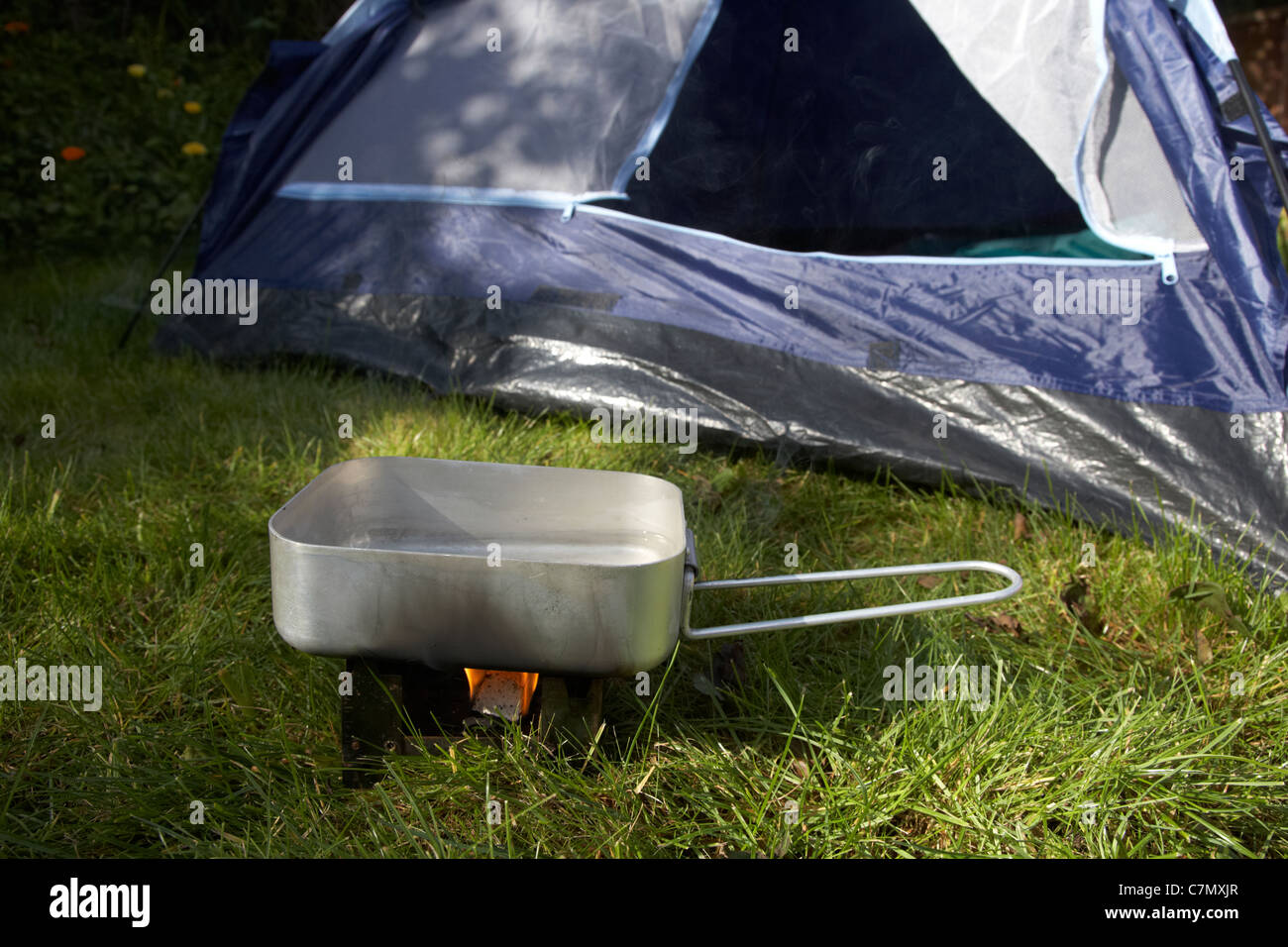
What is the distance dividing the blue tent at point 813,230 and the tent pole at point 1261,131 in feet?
0.10

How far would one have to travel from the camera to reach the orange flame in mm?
1179

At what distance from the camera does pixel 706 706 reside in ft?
4.39

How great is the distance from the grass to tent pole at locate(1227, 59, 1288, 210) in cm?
76

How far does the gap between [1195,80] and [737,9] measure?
3.62 feet

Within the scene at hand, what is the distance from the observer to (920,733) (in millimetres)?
1216

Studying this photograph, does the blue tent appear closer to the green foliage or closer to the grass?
the grass

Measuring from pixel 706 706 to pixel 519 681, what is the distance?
11.0 inches

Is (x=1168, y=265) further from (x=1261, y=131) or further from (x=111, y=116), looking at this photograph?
(x=111, y=116)

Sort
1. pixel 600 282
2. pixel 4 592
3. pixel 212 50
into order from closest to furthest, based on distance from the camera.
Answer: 1. pixel 4 592
2. pixel 600 282
3. pixel 212 50

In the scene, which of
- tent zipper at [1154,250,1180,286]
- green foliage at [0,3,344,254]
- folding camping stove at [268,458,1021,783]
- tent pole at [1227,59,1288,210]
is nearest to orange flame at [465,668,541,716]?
folding camping stove at [268,458,1021,783]

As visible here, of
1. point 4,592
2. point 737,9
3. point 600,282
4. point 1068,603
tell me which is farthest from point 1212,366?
point 4,592

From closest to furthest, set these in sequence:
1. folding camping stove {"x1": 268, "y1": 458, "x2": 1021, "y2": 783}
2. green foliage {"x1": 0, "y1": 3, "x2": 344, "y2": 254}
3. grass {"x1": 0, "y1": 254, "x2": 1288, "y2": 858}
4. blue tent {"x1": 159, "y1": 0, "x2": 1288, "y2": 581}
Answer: folding camping stove {"x1": 268, "y1": 458, "x2": 1021, "y2": 783} → grass {"x1": 0, "y1": 254, "x2": 1288, "y2": 858} → blue tent {"x1": 159, "y1": 0, "x2": 1288, "y2": 581} → green foliage {"x1": 0, "y1": 3, "x2": 344, "y2": 254}

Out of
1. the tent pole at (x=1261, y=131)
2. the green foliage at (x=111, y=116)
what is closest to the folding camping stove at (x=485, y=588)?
the tent pole at (x=1261, y=131)
